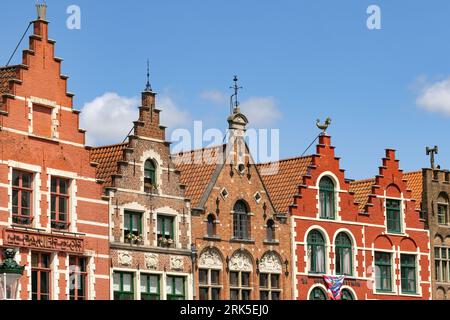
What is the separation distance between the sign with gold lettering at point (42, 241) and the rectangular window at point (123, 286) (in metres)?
2.17

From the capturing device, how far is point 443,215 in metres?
59.5

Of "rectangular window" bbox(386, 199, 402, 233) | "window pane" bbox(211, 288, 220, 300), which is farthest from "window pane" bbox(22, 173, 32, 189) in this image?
"rectangular window" bbox(386, 199, 402, 233)

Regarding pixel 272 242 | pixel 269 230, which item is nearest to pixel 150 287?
pixel 272 242

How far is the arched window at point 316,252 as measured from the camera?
53.8 m

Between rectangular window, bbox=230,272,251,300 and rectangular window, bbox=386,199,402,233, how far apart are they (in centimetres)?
947

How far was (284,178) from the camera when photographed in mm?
55781

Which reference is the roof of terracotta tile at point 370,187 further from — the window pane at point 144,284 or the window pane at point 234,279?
the window pane at point 144,284

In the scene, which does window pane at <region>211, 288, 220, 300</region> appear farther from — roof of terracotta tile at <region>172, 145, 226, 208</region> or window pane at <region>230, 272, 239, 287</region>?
roof of terracotta tile at <region>172, 145, 226, 208</region>

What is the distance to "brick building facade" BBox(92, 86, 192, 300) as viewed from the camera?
45.9 metres

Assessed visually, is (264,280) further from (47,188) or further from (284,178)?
(47,188)

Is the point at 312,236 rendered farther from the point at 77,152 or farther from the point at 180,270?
the point at 77,152
